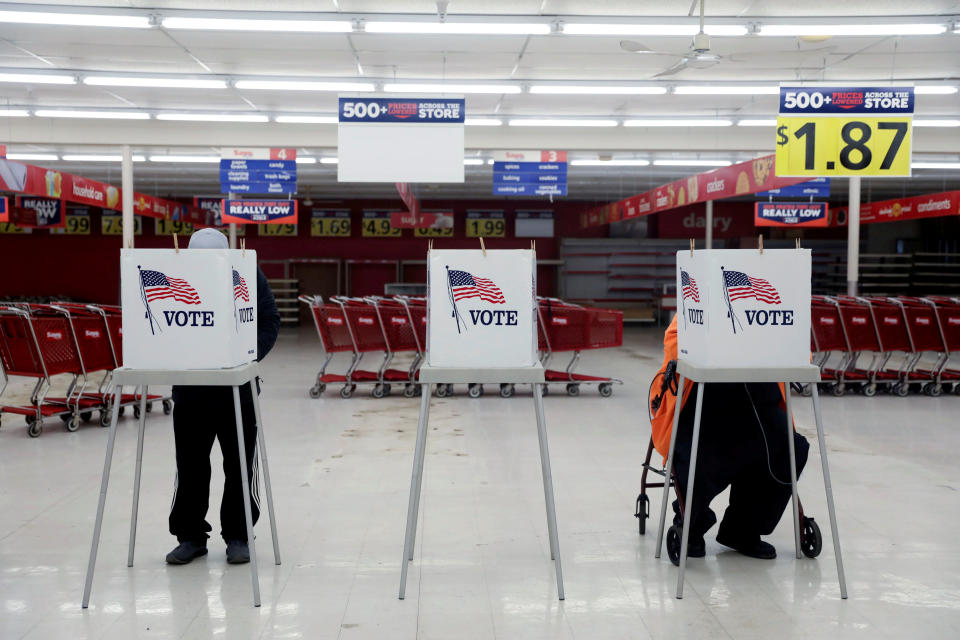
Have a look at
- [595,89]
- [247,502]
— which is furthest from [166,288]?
[595,89]

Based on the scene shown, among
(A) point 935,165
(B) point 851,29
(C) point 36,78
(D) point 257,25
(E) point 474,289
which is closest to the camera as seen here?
(E) point 474,289

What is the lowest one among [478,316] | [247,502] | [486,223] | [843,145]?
[247,502]

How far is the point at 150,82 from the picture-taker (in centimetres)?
1002

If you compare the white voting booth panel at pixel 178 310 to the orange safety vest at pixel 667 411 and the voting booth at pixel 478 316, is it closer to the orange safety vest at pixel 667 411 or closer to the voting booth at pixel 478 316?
the voting booth at pixel 478 316

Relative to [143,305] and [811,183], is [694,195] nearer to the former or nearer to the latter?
[811,183]

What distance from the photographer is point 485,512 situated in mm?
4613

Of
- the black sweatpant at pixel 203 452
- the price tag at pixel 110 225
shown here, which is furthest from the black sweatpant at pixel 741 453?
the price tag at pixel 110 225

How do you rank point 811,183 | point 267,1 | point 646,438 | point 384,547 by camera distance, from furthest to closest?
1. point 811,183
2. point 267,1
3. point 646,438
4. point 384,547

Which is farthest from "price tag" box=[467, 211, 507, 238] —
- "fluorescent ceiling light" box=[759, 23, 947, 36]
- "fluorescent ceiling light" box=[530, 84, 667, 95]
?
"fluorescent ceiling light" box=[759, 23, 947, 36]

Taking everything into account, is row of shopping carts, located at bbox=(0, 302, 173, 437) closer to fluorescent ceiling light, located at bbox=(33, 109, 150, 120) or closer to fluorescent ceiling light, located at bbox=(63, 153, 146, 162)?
fluorescent ceiling light, located at bbox=(33, 109, 150, 120)

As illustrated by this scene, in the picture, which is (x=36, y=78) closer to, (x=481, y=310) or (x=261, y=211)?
(x=261, y=211)

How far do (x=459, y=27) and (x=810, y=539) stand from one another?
5599 mm

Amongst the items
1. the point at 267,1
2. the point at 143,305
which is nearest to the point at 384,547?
the point at 143,305

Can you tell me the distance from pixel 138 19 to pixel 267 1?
1124mm
